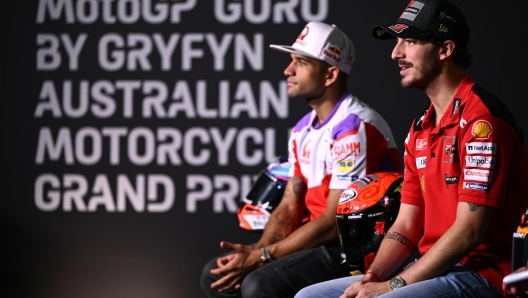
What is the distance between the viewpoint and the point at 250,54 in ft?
13.7

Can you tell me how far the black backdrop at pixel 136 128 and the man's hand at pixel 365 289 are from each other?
2.13m

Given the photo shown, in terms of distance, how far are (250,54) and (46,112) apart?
4.06 feet

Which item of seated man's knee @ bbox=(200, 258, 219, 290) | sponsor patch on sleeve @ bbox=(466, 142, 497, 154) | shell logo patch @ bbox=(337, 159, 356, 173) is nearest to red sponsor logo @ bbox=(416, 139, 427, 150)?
sponsor patch on sleeve @ bbox=(466, 142, 497, 154)

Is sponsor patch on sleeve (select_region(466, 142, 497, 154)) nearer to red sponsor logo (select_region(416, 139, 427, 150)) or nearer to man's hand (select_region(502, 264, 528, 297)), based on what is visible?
red sponsor logo (select_region(416, 139, 427, 150))

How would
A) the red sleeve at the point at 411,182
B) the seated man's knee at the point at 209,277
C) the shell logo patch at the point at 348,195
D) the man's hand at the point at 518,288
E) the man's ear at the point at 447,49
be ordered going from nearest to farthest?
1. the man's hand at the point at 518,288
2. the man's ear at the point at 447,49
3. the red sleeve at the point at 411,182
4. the shell logo patch at the point at 348,195
5. the seated man's knee at the point at 209,277

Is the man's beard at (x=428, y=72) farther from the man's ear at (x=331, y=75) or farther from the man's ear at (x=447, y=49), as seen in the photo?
the man's ear at (x=331, y=75)

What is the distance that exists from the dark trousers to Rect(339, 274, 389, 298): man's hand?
1.91ft

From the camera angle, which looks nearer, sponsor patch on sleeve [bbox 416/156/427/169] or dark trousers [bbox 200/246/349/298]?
sponsor patch on sleeve [bbox 416/156/427/169]

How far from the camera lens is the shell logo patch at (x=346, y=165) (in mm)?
2771

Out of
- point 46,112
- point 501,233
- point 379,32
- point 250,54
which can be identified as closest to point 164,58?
point 250,54

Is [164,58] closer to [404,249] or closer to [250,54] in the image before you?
[250,54]

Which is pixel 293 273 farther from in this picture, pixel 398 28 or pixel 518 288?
pixel 518 288

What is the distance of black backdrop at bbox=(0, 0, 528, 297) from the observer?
4180mm

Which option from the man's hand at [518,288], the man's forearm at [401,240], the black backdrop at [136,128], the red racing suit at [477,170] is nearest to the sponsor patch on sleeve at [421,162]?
the red racing suit at [477,170]
